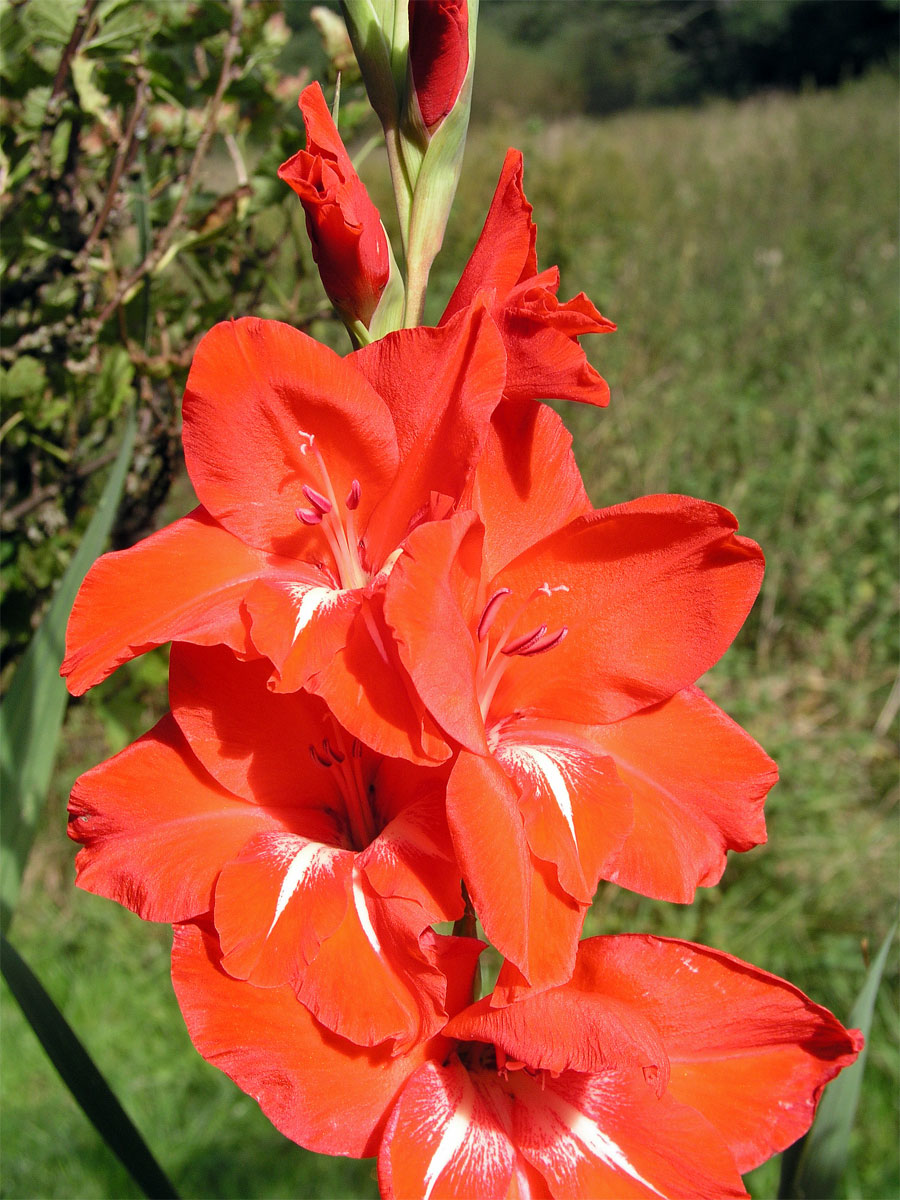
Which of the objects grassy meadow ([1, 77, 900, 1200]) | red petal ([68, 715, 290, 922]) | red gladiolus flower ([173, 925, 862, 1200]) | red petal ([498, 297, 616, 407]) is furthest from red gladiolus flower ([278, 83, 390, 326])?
grassy meadow ([1, 77, 900, 1200])

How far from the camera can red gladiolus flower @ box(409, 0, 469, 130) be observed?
66 centimetres

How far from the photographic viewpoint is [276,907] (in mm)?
585

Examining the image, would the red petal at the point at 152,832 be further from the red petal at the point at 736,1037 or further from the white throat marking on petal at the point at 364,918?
the red petal at the point at 736,1037

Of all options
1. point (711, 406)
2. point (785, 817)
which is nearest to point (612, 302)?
point (711, 406)

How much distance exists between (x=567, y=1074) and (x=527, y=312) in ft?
1.76

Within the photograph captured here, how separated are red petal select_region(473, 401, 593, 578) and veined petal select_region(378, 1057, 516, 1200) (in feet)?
1.17

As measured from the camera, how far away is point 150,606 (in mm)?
590

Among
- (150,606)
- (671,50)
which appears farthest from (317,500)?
(671,50)

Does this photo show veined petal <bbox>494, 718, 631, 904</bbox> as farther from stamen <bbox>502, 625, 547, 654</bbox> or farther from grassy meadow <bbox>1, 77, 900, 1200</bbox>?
grassy meadow <bbox>1, 77, 900, 1200</bbox>

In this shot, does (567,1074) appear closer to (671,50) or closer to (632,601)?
(632,601)

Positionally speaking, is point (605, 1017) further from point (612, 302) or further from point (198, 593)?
point (612, 302)

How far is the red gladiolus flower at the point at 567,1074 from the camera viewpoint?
1.99ft

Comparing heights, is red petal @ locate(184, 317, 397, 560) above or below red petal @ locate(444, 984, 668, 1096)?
above

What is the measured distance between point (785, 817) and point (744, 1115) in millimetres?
1923
